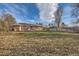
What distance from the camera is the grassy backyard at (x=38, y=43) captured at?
1771mm

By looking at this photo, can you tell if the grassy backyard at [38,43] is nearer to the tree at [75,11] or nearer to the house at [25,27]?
the house at [25,27]

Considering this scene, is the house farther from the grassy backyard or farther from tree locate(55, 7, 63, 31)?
tree locate(55, 7, 63, 31)

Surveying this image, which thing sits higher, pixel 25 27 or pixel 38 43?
pixel 25 27

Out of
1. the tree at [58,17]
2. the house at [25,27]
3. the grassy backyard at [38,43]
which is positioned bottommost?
the grassy backyard at [38,43]

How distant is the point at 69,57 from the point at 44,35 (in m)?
0.33

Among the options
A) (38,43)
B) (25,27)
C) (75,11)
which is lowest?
(38,43)

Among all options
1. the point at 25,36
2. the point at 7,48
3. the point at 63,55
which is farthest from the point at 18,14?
the point at 63,55

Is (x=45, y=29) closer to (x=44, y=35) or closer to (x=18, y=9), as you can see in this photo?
(x=44, y=35)

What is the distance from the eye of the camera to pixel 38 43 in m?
1.78

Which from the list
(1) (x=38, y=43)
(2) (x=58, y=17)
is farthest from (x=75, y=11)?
(1) (x=38, y=43)

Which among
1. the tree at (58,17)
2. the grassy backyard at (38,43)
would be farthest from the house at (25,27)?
the tree at (58,17)

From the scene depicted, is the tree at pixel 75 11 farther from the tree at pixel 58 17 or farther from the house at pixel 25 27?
the house at pixel 25 27

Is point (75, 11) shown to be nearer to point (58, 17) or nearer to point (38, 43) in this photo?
point (58, 17)

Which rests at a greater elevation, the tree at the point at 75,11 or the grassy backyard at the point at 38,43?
the tree at the point at 75,11
